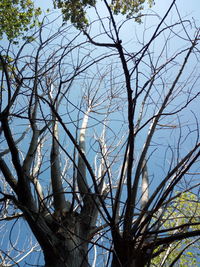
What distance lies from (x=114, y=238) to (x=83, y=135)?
8.33 feet

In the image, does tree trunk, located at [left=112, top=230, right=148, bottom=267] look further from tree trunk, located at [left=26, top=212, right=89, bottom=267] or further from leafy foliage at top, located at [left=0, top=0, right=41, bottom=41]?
leafy foliage at top, located at [left=0, top=0, right=41, bottom=41]

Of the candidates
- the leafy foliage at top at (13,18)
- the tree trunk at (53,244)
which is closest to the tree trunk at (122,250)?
the tree trunk at (53,244)

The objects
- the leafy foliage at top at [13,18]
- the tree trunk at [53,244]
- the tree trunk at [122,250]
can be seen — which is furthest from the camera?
the leafy foliage at top at [13,18]

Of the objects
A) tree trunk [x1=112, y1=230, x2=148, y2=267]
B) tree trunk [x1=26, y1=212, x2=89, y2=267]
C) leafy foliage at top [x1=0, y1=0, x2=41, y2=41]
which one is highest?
leafy foliage at top [x1=0, y1=0, x2=41, y2=41]

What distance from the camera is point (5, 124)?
73.8 inches

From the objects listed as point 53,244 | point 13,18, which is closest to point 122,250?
point 53,244

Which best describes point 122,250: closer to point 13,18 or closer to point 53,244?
point 53,244

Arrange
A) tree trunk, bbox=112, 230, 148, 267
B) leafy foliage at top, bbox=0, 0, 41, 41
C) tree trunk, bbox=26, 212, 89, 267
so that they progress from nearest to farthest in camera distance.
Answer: tree trunk, bbox=112, 230, 148, 267
tree trunk, bbox=26, 212, 89, 267
leafy foliage at top, bbox=0, 0, 41, 41

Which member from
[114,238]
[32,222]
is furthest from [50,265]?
[114,238]

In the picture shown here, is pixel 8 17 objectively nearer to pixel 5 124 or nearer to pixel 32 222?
pixel 5 124

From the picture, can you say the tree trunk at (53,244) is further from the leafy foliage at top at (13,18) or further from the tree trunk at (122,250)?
the leafy foliage at top at (13,18)

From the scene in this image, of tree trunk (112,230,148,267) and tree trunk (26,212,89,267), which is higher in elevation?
tree trunk (26,212,89,267)

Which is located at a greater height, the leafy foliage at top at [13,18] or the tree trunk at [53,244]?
the leafy foliage at top at [13,18]

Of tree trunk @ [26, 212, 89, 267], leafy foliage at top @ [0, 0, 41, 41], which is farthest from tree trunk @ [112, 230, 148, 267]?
leafy foliage at top @ [0, 0, 41, 41]
